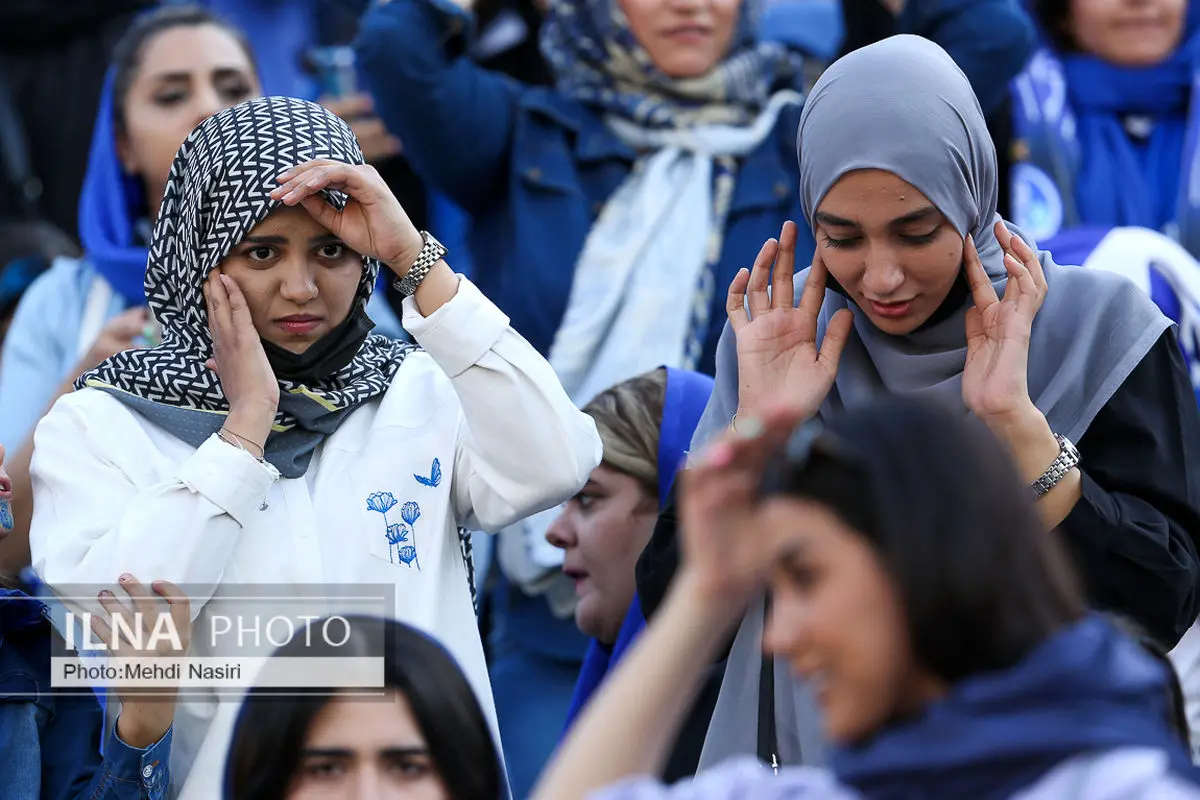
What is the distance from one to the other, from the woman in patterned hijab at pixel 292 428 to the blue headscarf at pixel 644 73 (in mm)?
1664

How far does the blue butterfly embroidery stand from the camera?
328 centimetres

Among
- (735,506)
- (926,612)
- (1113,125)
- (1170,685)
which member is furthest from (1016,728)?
(1113,125)

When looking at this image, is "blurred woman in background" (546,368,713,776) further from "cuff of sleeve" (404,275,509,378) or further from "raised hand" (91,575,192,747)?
"raised hand" (91,575,192,747)

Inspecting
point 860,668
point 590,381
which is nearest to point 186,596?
point 860,668

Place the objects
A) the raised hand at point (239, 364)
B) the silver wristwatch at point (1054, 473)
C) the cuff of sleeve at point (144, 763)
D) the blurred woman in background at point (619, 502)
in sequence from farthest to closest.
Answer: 1. the blurred woman in background at point (619, 502)
2. the raised hand at point (239, 364)
3. the silver wristwatch at point (1054, 473)
4. the cuff of sleeve at point (144, 763)

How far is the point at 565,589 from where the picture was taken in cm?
446

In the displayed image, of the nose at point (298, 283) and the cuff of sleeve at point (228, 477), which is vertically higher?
the nose at point (298, 283)

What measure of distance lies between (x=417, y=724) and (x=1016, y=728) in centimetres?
95

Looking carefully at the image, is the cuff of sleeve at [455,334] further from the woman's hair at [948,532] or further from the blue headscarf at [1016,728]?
the blue headscarf at [1016,728]

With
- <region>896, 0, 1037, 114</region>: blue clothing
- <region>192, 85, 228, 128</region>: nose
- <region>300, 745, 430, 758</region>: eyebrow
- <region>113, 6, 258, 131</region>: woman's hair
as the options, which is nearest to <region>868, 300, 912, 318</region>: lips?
<region>300, 745, 430, 758</region>: eyebrow

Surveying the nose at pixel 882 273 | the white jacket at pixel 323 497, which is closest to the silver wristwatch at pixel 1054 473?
the nose at pixel 882 273

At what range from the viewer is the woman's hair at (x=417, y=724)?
2.59m

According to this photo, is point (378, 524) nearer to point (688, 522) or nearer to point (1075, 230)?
point (688, 522)

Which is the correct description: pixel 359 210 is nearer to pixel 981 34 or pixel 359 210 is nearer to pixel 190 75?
pixel 190 75
